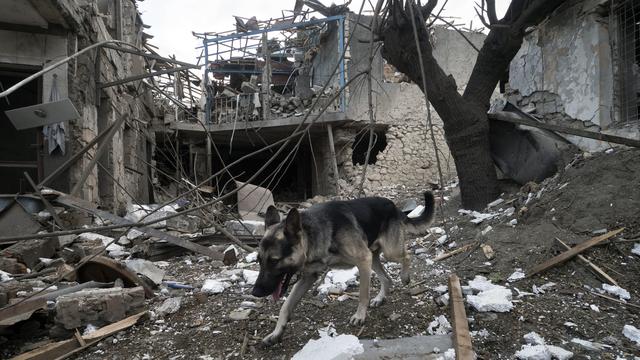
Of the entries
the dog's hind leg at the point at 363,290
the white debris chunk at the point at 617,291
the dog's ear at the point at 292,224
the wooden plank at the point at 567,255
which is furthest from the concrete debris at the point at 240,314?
the white debris chunk at the point at 617,291

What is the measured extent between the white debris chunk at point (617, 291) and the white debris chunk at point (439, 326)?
1.46 metres

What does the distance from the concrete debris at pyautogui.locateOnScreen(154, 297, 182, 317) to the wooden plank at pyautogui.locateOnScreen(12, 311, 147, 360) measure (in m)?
0.29

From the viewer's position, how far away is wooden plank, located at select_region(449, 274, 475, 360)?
2477 millimetres

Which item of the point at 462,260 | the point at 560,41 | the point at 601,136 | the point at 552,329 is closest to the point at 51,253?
the point at 462,260

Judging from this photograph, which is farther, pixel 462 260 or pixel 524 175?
pixel 524 175

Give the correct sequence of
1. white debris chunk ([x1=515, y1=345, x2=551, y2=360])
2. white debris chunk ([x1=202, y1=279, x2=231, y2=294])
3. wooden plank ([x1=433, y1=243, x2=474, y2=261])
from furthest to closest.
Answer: wooden plank ([x1=433, y1=243, x2=474, y2=261]) → white debris chunk ([x1=202, y1=279, x2=231, y2=294]) → white debris chunk ([x1=515, y1=345, x2=551, y2=360])

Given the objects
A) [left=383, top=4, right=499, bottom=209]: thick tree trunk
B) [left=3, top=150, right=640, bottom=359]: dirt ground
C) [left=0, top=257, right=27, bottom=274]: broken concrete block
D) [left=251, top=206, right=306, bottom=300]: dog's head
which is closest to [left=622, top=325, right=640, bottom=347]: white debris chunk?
[left=3, top=150, right=640, bottom=359]: dirt ground

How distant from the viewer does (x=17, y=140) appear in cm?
920

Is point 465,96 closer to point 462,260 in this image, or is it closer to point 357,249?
point 462,260

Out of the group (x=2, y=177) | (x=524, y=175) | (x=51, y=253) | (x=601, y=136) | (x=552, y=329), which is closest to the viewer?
(x=552, y=329)

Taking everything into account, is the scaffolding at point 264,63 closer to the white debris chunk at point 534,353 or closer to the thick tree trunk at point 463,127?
the thick tree trunk at point 463,127

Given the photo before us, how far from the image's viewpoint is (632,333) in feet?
9.00

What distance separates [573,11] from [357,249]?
5.70 meters

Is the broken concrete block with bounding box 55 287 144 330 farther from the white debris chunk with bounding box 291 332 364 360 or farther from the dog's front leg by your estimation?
the white debris chunk with bounding box 291 332 364 360
